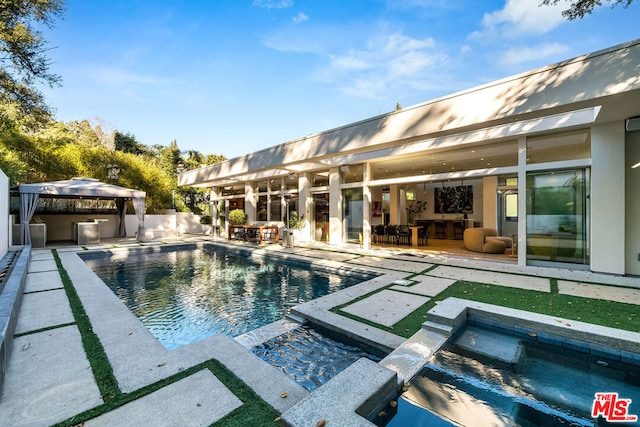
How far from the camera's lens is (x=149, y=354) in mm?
2518

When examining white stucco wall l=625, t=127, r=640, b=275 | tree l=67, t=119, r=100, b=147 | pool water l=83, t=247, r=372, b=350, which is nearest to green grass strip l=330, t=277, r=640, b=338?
pool water l=83, t=247, r=372, b=350

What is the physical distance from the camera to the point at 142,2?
29.9ft

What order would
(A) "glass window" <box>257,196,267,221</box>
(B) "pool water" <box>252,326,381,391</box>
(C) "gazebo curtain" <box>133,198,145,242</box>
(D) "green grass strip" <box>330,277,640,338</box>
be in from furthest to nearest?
(A) "glass window" <box>257,196,267,221</box>, (C) "gazebo curtain" <box>133,198,145,242</box>, (D) "green grass strip" <box>330,277,640,338</box>, (B) "pool water" <box>252,326,381,391</box>

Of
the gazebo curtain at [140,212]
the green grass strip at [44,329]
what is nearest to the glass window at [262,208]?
the gazebo curtain at [140,212]

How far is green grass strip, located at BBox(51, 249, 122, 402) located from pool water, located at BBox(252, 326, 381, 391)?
122cm

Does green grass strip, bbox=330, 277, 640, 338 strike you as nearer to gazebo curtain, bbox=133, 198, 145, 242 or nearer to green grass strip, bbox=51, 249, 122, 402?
green grass strip, bbox=51, 249, 122, 402

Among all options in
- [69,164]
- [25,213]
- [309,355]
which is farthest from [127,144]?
A: [309,355]

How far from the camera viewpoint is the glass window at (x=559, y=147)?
6.03 meters

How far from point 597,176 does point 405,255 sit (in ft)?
15.4

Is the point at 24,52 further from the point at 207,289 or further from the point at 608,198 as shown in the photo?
the point at 608,198

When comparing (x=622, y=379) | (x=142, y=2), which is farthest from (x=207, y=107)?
(x=622, y=379)

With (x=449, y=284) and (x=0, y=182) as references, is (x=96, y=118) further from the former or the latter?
(x=449, y=284)

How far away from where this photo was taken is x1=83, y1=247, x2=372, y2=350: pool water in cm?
379

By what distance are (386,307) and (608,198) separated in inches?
226
